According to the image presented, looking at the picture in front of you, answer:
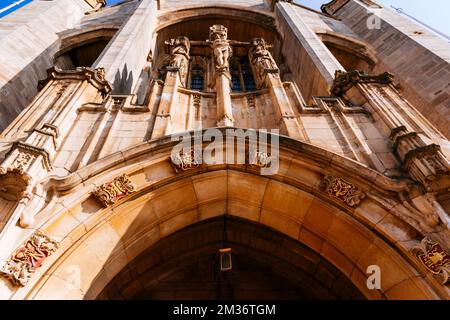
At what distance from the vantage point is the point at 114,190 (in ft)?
17.4

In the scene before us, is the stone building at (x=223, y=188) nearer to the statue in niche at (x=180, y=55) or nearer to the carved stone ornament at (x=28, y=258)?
the carved stone ornament at (x=28, y=258)

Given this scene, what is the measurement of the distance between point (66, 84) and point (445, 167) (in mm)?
7915

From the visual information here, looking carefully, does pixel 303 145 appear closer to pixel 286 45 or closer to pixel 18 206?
pixel 18 206

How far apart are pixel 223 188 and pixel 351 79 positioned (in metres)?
4.72

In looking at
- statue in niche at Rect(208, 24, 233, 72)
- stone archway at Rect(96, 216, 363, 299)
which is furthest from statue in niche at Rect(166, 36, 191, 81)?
stone archway at Rect(96, 216, 363, 299)

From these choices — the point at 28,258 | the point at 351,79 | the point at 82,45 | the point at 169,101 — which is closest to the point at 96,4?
the point at 82,45

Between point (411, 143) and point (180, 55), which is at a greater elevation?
point (180, 55)

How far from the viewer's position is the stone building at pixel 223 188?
15.4 ft

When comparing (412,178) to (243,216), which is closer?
(412,178)

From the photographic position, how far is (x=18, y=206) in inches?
178

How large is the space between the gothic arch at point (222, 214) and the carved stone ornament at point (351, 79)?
3503 mm

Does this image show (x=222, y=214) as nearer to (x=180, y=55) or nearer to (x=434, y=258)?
(x=434, y=258)

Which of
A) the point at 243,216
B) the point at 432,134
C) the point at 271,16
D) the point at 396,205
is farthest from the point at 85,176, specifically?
the point at 271,16

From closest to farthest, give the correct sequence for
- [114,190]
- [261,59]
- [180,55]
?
1. [114,190]
2. [261,59]
3. [180,55]
